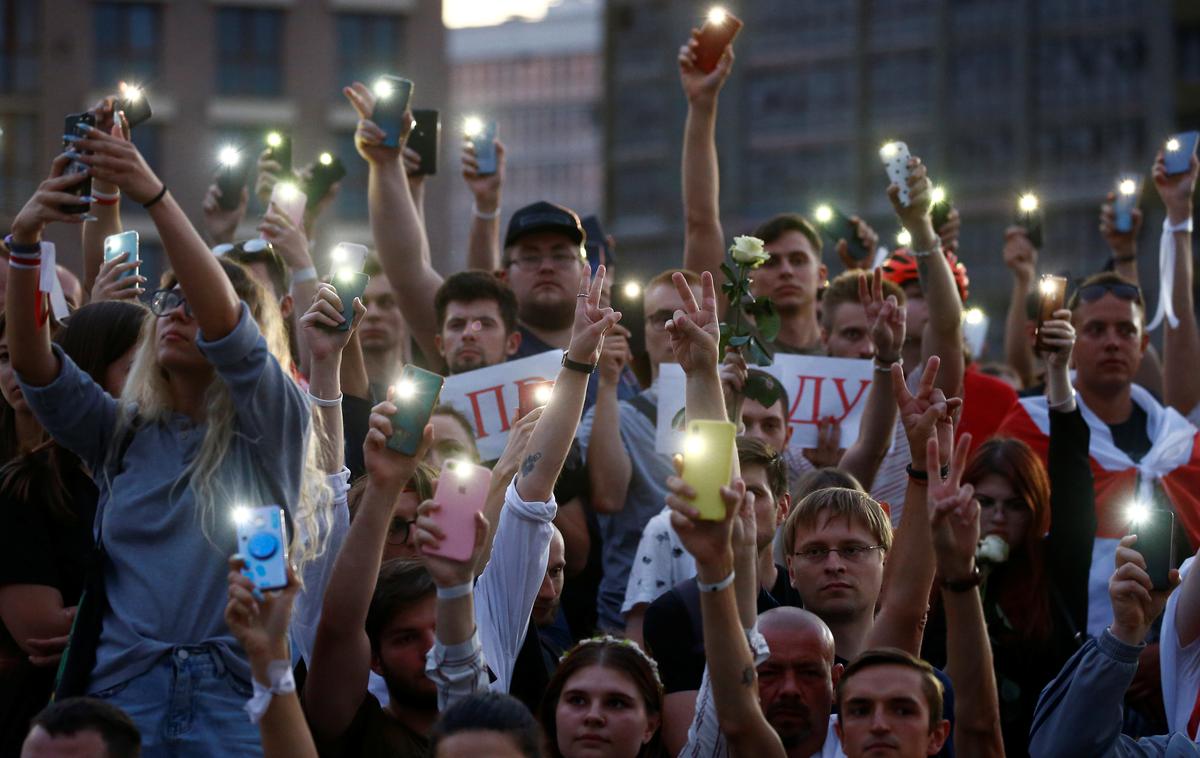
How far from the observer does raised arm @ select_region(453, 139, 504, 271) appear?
785 cm

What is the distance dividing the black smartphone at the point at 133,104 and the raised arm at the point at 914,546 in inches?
92.6

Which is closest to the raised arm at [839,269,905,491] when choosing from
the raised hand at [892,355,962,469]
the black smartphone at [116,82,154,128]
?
the raised hand at [892,355,962,469]

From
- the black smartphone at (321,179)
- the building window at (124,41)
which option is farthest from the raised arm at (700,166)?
the building window at (124,41)

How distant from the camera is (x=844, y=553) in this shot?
18.1 feet

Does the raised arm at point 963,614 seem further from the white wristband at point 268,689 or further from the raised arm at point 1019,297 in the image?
the raised arm at point 1019,297

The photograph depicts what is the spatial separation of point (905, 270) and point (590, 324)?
2.87 meters

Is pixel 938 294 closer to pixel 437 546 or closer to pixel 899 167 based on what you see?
pixel 899 167

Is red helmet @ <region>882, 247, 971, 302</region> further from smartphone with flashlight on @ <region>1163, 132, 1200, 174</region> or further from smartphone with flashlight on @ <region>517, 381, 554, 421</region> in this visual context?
smartphone with flashlight on @ <region>517, 381, 554, 421</region>

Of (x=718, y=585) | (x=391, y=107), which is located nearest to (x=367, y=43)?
(x=391, y=107)

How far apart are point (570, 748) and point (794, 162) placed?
50.6 meters

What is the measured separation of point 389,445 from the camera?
4551 millimetres

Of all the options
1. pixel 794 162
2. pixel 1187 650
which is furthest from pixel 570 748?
pixel 794 162

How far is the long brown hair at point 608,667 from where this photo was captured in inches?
195

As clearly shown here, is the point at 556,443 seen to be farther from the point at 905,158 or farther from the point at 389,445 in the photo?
the point at 905,158
